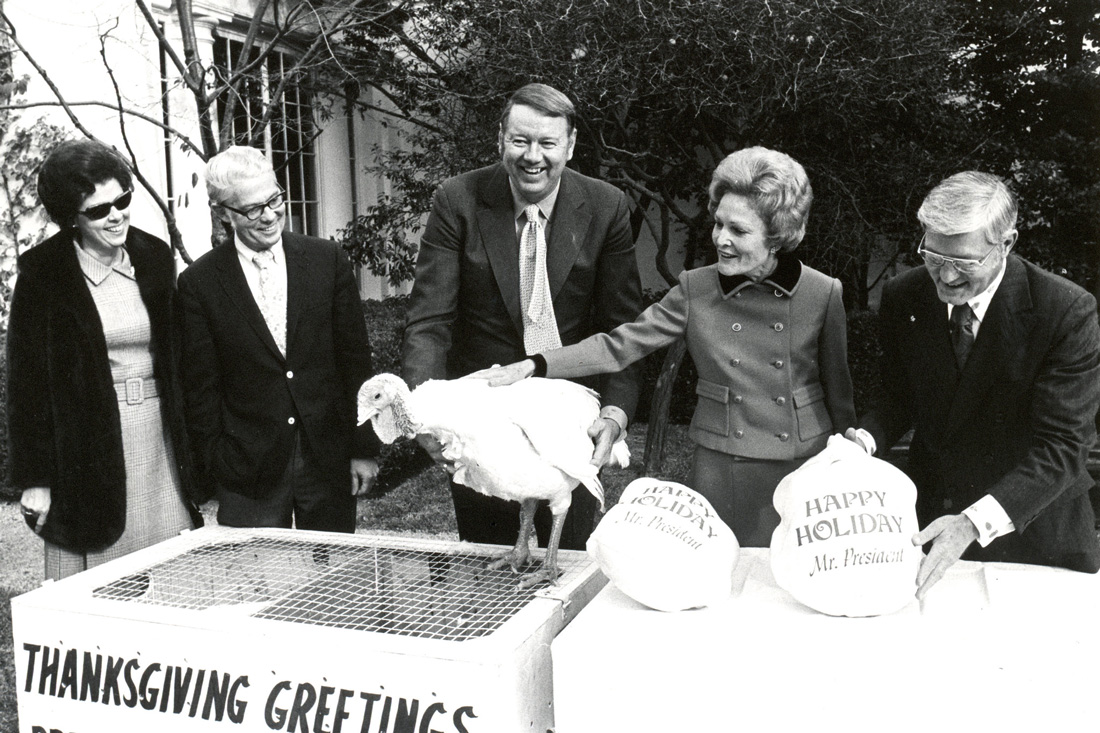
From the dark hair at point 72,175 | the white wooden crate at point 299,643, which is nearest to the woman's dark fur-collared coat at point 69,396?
the dark hair at point 72,175

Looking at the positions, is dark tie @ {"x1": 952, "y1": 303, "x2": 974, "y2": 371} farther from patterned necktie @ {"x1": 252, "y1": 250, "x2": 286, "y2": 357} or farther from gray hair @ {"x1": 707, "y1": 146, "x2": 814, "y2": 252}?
patterned necktie @ {"x1": 252, "y1": 250, "x2": 286, "y2": 357}

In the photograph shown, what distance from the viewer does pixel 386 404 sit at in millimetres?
2117

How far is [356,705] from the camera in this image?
1.93 m

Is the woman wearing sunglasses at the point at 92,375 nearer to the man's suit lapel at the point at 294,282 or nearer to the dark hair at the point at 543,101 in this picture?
the man's suit lapel at the point at 294,282

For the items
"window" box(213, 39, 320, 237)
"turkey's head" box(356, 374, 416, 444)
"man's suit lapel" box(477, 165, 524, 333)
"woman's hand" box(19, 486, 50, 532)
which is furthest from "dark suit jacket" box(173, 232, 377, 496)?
"window" box(213, 39, 320, 237)

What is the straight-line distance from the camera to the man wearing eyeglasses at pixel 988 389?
2115 mm

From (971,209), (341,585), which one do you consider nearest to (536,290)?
(341,585)

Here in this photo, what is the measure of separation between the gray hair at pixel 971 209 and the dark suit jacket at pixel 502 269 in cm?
97

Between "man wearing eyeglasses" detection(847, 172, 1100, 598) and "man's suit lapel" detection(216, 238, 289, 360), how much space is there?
171cm

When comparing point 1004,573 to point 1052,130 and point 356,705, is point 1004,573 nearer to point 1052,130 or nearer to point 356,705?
point 356,705

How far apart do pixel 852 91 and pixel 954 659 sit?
5543mm

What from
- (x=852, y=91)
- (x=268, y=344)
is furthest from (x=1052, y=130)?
(x=268, y=344)

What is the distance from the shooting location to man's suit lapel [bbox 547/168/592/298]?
2.87 m

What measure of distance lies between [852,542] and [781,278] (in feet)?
2.83
